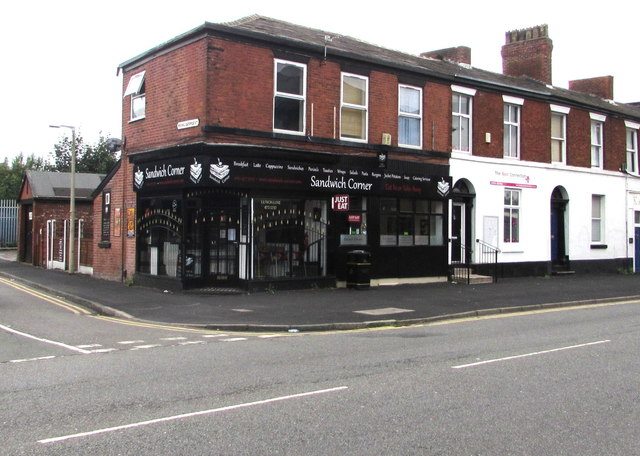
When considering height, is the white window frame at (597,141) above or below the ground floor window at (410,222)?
above

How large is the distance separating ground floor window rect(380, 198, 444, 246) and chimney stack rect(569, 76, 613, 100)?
1534 centimetres

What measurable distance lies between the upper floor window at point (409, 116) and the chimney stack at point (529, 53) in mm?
10012

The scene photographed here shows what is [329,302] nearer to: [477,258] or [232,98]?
[232,98]

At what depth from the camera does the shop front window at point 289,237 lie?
1697 centimetres

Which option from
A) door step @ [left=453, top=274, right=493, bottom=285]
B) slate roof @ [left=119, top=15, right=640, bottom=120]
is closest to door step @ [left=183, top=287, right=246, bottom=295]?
slate roof @ [left=119, top=15, right=640, bottom=120]

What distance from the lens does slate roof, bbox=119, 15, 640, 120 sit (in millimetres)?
16891

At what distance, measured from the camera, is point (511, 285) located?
66.1 feet

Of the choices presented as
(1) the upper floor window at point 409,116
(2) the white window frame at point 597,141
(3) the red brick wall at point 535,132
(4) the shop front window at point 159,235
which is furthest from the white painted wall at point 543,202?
(4) the shop front window at point 159,235

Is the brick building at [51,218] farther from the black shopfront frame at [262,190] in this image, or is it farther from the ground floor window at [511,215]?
the ground floor window at [511,215]

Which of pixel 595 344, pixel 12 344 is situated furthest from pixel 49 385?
pixel 595 344

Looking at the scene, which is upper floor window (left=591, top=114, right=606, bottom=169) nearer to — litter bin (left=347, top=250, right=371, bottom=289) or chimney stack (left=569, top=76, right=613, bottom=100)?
chimney stack (left=569, top=76, right=613, bottom=100)

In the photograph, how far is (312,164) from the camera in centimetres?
1758

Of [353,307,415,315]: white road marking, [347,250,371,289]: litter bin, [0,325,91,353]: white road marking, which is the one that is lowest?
[0,325,91,353]: white road marking

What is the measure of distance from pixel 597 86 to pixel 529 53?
18.6 ft
